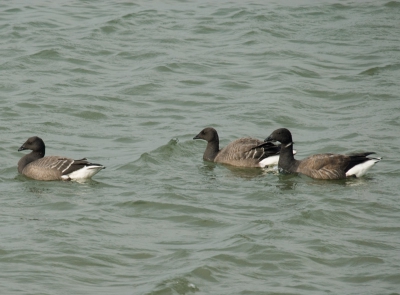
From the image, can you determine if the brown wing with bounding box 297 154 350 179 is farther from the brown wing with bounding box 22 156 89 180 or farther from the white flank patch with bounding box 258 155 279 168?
the brown wing with bounding box 22 156 89 180

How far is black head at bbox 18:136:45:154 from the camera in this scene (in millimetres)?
15103

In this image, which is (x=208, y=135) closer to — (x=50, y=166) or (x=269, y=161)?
(x=269, y=161)

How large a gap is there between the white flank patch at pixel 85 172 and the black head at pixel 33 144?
117 centimetres

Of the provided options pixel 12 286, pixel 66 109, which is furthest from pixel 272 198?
pixel 66 109

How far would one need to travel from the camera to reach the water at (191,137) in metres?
10.5

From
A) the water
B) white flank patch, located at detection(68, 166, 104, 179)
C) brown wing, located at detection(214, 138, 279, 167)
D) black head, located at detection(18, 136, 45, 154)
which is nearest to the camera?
the water

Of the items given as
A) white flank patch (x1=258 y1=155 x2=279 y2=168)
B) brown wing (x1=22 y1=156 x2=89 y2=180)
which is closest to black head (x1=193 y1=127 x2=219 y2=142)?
white flank patch (x1=258 y1=155 x2=279 y2=168)

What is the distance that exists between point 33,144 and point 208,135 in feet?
10.9

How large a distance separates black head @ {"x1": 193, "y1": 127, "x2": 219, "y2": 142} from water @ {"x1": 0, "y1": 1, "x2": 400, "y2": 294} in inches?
21.3

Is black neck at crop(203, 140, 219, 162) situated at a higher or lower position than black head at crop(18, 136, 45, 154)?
lower

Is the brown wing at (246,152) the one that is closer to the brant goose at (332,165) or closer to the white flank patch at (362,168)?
the brant goose at (332,165)

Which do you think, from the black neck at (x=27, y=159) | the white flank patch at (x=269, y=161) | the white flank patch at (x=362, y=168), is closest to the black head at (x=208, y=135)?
the white flank patch at (x=269, y=161)

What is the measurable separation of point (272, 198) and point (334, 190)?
3.76 feet

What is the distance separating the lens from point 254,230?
11773mm
